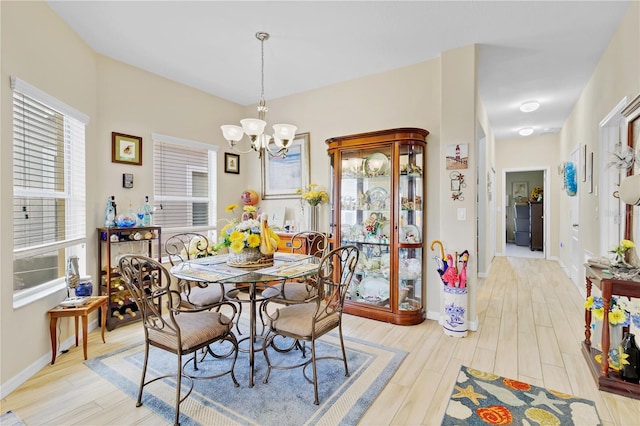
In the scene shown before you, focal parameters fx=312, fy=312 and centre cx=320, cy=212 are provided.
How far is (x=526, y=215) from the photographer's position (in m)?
9.18

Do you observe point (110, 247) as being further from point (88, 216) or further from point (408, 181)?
point (408, 181)

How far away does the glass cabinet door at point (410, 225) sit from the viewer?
3438mm

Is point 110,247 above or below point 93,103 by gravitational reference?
below

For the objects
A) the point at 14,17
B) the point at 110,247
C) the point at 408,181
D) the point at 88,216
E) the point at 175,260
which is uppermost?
the point at 14,17

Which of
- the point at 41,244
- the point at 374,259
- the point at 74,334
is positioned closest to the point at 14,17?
the point at 41,244

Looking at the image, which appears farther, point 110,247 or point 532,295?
point 532,295

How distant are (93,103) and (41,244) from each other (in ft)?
5.15

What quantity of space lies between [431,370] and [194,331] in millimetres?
1776

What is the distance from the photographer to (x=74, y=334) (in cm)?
292

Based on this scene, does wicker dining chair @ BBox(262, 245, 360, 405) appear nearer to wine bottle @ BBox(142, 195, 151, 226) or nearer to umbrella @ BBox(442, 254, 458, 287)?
umbrella @ BBox(442, 254, 458, 287)

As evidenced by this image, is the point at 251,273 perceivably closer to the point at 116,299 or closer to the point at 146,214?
the point at 116,299

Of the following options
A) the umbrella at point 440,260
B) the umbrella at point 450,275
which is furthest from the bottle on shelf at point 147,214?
the umbrella at point 450,275

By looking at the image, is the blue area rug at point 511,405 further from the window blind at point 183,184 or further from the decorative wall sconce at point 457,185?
the window blind at point 183,184

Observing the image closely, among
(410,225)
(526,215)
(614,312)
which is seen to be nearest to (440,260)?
(410,225)
